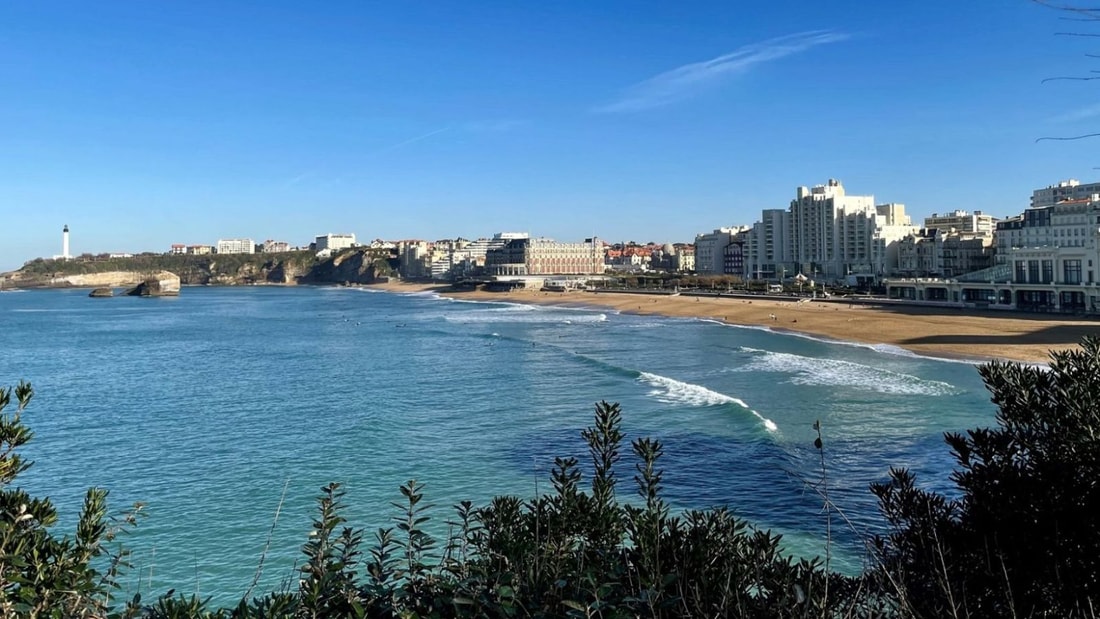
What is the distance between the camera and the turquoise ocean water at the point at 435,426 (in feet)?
54.1

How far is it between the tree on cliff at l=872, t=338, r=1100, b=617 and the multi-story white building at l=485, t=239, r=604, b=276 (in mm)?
176555

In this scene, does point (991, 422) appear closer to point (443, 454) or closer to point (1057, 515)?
point (443, 454)

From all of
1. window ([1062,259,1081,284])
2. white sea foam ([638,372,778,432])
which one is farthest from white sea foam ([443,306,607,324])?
white sea foam ([638,372,778,432])

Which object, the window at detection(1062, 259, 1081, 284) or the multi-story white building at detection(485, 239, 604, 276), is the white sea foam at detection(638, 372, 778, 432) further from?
the multi-story white building at detection(485, 239, 604, 276)

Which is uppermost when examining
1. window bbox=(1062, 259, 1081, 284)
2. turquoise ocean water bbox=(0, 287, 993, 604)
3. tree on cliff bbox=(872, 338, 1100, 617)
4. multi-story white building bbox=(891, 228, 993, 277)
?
multi-story white building bbox=(891, 228, 993, 277)

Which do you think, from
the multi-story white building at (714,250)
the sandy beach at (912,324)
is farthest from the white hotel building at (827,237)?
the sandy beach at (912,324)

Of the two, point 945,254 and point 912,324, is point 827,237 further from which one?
point 912,324

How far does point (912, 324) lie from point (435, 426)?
152ft

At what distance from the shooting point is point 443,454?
865 inches

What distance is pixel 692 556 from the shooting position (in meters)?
5.29

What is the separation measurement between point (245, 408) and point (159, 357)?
24.2 m

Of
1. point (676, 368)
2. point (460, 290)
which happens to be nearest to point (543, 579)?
point (676, 368)

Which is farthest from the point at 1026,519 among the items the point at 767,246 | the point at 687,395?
the point at 767,246

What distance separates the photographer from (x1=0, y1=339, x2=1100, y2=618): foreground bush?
4.50 m
